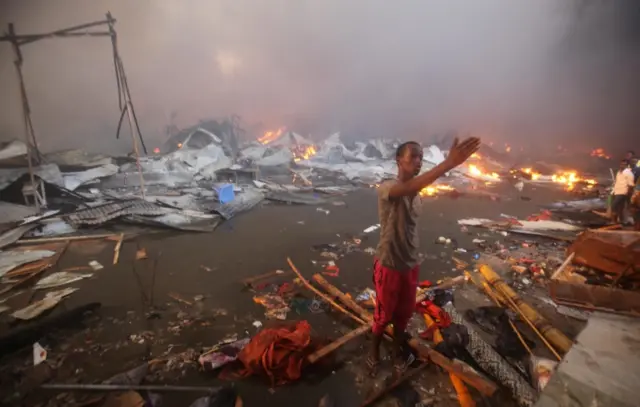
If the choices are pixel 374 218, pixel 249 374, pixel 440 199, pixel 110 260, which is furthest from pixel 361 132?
pixel 249 374

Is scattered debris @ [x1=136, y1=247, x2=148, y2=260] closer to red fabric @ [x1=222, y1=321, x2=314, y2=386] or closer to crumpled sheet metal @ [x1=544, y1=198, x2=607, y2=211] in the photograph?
red fabric @ [x1=222, y1=321, x2=314, y2=386]

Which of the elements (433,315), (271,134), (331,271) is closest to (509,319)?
(433,315)

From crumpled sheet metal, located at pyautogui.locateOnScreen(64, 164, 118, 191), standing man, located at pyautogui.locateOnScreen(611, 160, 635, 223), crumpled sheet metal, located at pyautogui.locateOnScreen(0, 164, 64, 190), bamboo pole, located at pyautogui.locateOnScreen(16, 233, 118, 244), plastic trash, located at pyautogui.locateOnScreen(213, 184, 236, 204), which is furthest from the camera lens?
plastic trash, located at pyautogui.locateOnScreen(213, 184, 236, 204)

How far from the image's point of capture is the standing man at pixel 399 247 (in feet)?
8.12

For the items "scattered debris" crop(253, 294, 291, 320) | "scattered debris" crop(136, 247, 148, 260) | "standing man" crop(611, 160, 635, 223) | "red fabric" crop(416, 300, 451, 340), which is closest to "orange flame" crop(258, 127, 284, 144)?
"scattered debris" crop(136, 247, 148, 260)

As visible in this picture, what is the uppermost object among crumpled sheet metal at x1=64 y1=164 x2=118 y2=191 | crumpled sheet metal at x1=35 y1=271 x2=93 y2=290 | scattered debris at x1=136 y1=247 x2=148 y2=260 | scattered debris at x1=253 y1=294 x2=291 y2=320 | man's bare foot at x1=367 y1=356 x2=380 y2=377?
crumpled sheet metal at x1=64 y1=164 x2=118 y2=191

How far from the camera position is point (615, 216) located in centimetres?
821

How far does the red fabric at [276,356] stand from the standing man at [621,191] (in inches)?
357

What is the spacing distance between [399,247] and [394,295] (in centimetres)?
46

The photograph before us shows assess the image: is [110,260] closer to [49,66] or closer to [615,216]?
[615,216]

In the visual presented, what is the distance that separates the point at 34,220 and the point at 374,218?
26.0ft

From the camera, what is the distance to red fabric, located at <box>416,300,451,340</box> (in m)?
3.40

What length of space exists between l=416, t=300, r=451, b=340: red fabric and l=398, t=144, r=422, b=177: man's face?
6.26 feet

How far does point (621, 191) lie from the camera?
25.4 feet
